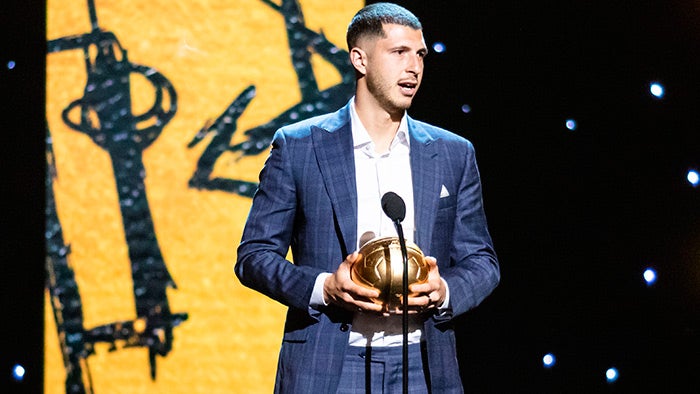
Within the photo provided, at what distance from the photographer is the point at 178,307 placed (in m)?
2.70

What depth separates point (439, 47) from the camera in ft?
8.29

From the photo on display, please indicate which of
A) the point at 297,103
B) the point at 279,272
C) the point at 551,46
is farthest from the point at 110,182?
the point at 551,46

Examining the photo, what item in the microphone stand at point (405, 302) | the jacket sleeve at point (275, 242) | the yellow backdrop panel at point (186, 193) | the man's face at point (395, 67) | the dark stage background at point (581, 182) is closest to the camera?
the microphone stand at point (405, 302)

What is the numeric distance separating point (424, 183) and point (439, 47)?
904 mm

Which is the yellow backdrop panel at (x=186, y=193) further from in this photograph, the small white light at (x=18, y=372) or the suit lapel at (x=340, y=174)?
the suit lapel at (x=340, y=174)

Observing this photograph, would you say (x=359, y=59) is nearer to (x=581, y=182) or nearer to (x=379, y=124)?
(x=379, y=124)

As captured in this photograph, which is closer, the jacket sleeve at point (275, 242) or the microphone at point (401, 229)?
the microphone at point (401, 229)

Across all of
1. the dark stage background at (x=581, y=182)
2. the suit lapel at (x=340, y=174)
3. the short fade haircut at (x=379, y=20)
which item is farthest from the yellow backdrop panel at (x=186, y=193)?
the suit lapel at (x=340, y=174)

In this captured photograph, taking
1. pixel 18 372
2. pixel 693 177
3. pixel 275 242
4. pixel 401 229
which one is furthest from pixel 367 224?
pixel 18 372

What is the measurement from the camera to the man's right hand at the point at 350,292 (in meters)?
1.45

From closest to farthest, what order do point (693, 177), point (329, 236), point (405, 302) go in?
point (405, 302), point (329, 236), point (693, 177)

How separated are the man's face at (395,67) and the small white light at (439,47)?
715 millimetres

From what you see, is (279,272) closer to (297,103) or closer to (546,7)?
(297,103)

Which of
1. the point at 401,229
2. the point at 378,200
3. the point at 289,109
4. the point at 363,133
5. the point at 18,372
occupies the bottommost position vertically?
the point at 18,372
